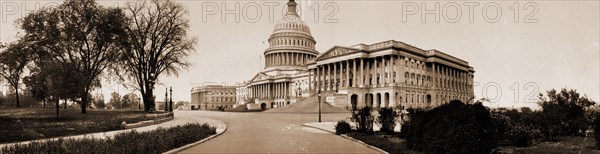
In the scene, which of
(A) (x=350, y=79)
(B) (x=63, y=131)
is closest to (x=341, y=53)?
(A) (x=350, y=79)

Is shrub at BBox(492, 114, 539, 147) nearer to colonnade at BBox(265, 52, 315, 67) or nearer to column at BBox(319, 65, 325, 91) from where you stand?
column at BBox(319, 65, 325, 91)

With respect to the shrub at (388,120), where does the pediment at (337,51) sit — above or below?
above

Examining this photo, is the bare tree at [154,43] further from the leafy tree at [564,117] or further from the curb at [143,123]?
the leafy tree at [564,117]

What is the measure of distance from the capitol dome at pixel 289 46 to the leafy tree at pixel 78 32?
81772 millimetres

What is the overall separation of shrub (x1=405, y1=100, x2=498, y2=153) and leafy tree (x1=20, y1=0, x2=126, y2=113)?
1087 inches

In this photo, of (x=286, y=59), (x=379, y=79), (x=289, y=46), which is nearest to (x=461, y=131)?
(x=379, y=79)

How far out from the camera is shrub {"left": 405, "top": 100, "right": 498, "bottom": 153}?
962 centimetres

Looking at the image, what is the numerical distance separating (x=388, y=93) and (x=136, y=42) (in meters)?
46.6

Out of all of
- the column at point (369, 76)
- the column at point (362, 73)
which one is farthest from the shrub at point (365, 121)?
the column at point (369, 76)

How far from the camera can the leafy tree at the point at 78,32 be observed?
97.1 ft

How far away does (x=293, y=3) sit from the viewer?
135 m

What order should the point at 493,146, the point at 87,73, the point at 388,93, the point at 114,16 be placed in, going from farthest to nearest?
the point at 388,93 → the point at 114,16 → the point at 87,73 → the point at 493,146

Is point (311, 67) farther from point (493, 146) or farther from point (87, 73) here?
point (493, 146)

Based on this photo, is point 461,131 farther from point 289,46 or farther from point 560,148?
point 289,46
